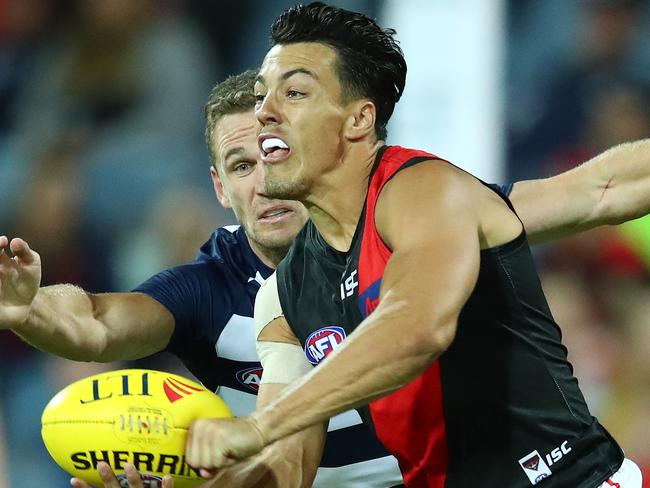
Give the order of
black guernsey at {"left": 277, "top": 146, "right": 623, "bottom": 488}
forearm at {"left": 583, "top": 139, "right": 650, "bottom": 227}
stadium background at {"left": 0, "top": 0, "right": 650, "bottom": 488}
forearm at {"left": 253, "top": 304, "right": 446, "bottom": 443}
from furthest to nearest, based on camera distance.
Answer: stadium background at {"left": 0, "top": 0, "right": 650, "bottom": 488} → forearm at {"left": 583, "top": 139, "right": 650, "bottom": 227} → black guernsey at {"left": 277, "top": 146, "right": 623, "bottom": 488} → forearm at {"left": 253, "top": 304, "right": 446, "bottom": 443}

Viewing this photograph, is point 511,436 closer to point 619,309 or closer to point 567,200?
point 567,200

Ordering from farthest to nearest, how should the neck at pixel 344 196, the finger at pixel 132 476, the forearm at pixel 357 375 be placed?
the neck at pixel 344 196, the finger at pixel 132 476, the forearm at pixel 357 375

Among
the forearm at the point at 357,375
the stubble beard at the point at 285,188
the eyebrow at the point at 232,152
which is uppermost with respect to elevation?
the eyebrow at the point at 232,152

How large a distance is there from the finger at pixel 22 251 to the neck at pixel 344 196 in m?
0.77

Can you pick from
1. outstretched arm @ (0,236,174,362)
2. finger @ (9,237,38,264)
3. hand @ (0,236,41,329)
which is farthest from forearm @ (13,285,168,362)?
finger @ (9,237,38,264)

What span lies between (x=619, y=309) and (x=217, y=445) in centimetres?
333

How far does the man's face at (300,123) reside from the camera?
296 centimetres

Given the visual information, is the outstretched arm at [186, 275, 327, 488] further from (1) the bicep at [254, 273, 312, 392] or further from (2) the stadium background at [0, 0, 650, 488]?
(2) the stadium background at [0, 0, 650, 488]

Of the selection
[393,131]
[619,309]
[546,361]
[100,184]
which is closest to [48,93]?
[100,184]

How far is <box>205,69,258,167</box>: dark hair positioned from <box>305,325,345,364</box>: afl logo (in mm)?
1422

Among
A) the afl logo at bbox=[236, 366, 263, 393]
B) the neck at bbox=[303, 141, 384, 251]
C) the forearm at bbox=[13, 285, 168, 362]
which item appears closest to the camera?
the neck at bbox=[303, 141, 384, 251]

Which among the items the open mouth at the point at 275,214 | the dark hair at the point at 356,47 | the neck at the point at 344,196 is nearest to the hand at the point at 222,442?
the neck at the point at 344,196

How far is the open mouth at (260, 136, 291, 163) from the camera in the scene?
2982 millimetres

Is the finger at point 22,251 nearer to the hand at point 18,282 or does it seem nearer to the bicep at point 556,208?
the hand at point 18,282
